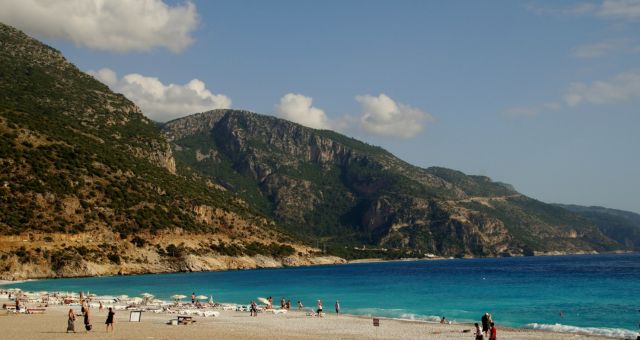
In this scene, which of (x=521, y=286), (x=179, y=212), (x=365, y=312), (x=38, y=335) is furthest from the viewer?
(x=179, y=212)

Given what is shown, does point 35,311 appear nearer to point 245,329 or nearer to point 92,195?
point 245,329

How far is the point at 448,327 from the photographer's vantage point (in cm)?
4459

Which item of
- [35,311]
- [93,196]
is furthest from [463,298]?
[93,196]

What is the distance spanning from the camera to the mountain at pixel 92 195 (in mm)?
109625

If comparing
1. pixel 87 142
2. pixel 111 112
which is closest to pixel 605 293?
pixel 87 142

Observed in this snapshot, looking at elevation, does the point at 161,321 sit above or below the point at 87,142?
below

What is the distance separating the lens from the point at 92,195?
12381 cm

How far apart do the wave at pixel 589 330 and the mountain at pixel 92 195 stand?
90.4 m

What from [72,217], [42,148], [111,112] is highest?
[111,112]

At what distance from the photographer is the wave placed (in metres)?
39.8

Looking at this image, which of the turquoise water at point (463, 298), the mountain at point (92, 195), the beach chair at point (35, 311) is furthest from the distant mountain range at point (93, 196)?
the beach chair at point (35, 311)

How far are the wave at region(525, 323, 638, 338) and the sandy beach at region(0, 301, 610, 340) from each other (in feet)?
8.40

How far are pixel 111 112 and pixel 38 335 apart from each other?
149m

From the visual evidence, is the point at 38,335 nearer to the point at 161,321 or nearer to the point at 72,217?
the point at 161,321
